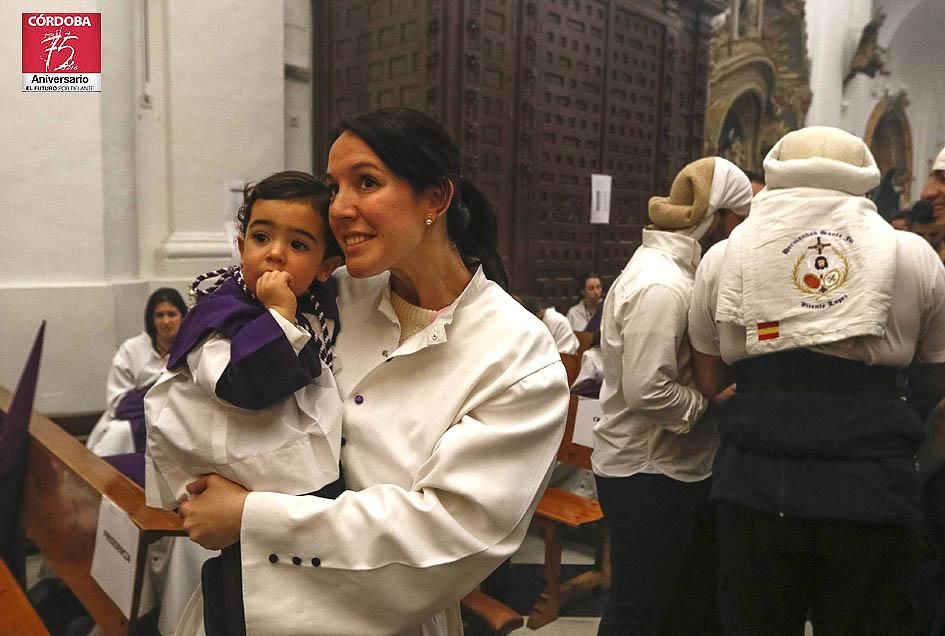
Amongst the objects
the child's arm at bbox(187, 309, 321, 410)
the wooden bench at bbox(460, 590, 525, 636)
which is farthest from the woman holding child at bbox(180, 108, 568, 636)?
the wooden bench at bbox(460, 590, 525, 636)

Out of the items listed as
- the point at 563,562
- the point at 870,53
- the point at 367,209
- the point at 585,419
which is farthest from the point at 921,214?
the point at 870,53

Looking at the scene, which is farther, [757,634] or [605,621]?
[605,621]

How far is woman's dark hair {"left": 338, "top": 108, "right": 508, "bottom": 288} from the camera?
128cm

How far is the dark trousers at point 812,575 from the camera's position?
184 centimetres

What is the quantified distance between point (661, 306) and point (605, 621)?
1.04 meters

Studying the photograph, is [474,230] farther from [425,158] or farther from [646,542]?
[646,542]

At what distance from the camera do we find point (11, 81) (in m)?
3.28

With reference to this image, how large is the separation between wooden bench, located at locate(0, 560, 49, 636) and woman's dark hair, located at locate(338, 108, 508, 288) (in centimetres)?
97

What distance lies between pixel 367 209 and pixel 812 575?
1.53 metres

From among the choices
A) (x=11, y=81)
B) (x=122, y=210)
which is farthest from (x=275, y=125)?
(x=11, y=81)

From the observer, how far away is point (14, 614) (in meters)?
1.30

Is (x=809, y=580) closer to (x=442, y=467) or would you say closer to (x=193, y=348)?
(x=442, y=467)

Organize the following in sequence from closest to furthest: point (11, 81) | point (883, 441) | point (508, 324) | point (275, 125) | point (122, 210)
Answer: point (508, 324), point (883, 441), point (11, 81), point (122, 210), point (275, 125)

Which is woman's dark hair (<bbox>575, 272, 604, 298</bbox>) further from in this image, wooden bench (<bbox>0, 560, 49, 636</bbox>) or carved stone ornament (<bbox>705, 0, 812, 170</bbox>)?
wooden bench (<bbox>0, 560, 49, 636</bbox>)
